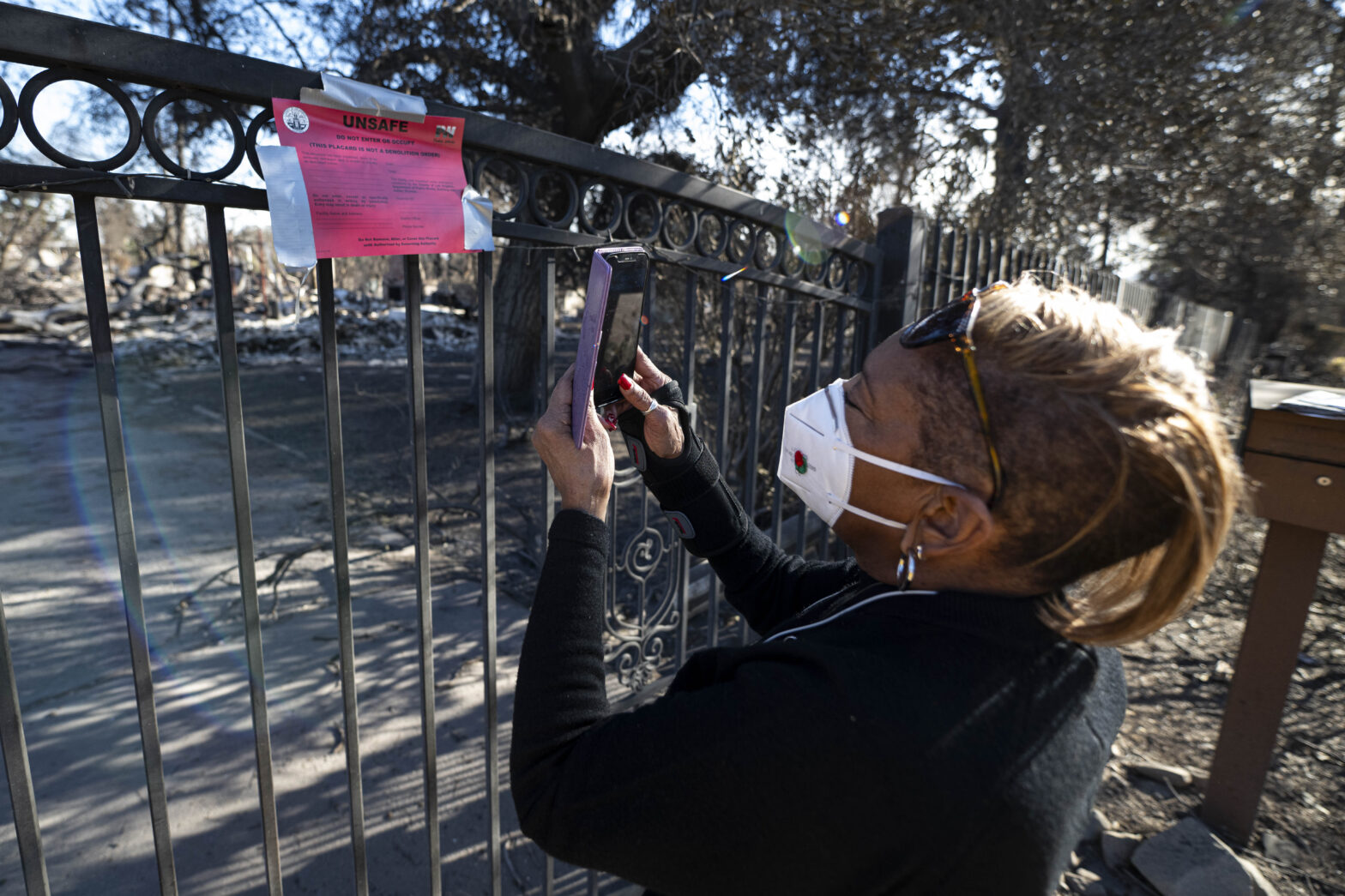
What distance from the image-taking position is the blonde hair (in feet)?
3.03

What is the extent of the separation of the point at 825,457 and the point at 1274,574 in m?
2.48

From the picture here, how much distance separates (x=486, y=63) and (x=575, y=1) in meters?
1.36

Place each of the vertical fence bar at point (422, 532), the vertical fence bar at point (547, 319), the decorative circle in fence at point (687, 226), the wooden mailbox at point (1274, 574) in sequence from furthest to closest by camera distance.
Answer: the wooden mailbox at point (1274, 574) → the decorative circle in fence at point (687, 226) → the vertical fence bar at point (547, 319) → the vertical fence bar at point (422, 532)

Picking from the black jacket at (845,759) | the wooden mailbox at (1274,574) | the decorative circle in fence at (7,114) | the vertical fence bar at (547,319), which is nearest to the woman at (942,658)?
the black jacket at (845,759)

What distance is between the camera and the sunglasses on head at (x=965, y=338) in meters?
1.02

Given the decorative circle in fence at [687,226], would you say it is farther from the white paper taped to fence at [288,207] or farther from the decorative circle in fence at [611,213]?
the white paper taped to fence at [288,207]

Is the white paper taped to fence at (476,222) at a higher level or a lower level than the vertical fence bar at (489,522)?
higher

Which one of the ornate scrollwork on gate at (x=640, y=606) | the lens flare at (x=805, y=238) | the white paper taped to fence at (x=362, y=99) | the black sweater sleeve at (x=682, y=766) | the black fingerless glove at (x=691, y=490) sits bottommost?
the ornate scrollwork on gate at (x=640, y=606)

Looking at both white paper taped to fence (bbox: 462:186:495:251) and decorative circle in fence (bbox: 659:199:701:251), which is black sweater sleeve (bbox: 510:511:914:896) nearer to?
white paper taped to fence (bbox: 462:186:495:251)

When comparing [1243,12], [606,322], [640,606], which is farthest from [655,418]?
[1243,12]

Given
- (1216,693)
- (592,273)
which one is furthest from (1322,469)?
(592,273)

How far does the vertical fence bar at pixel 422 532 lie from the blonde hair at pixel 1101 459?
103 centimetres

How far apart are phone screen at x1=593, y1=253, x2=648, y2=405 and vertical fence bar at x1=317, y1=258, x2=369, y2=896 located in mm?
479

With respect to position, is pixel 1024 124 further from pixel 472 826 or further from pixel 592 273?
pixel 472 826
